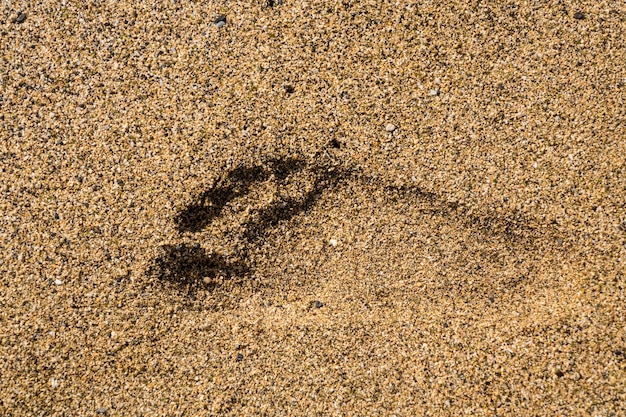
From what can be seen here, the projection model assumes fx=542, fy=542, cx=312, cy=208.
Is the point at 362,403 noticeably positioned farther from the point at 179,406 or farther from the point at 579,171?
the point at 579,171

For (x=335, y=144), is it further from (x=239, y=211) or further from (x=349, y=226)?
(x=239, y=211)

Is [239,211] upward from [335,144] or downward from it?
downward

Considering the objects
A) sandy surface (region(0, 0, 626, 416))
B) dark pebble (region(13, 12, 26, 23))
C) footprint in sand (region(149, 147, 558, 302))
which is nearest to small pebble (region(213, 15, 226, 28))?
sandy surface (region(0, 0, 626, 416))

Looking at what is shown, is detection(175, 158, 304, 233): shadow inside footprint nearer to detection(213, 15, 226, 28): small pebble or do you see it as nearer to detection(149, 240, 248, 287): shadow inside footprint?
detection(149, 240, 248, 287): shadow inside footprint

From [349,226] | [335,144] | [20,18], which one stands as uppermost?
[20,18]

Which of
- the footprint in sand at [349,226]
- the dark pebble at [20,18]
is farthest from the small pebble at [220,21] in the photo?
the dark pebble at [20,18]

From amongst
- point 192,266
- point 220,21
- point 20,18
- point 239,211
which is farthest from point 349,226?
point 20,18
